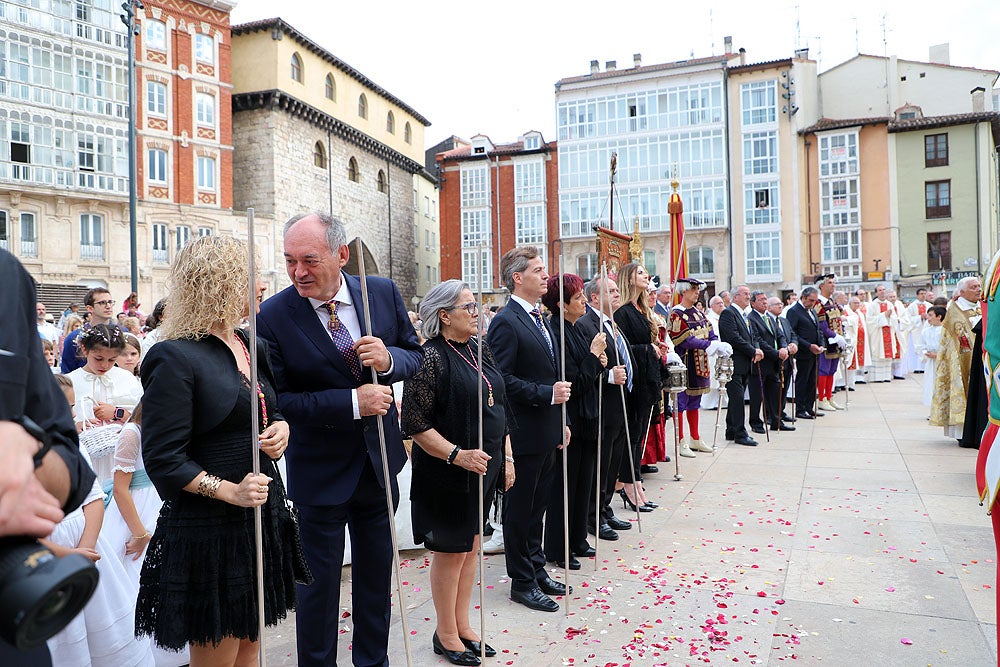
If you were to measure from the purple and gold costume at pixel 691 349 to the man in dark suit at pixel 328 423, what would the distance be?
6.16 meters

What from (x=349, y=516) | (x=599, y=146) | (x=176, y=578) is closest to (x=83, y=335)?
(x=349, y=516)

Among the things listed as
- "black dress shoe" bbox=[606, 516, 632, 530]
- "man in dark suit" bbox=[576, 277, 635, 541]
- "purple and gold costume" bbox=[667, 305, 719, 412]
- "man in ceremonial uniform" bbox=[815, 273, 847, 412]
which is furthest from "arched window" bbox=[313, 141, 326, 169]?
"black dress shoe" bbox=[606, 516, 632, 530]

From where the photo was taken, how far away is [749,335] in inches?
381

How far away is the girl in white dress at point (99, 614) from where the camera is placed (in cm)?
281

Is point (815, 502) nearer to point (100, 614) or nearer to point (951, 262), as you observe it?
point (100, 614)

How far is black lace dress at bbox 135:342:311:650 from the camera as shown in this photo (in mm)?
2314

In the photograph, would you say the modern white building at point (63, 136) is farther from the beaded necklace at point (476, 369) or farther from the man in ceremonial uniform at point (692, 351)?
the beaded necklace at point (476, 369)

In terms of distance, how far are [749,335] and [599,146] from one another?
32625mm

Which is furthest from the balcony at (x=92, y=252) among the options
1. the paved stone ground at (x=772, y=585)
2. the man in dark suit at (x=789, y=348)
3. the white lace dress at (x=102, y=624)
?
the white lace dress at (x=102, y=624)

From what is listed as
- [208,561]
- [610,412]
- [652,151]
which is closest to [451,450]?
[208,561]

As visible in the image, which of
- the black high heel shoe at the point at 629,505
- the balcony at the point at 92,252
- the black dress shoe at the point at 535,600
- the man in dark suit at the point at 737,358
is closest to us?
the black dress shoe at the point at 535,600

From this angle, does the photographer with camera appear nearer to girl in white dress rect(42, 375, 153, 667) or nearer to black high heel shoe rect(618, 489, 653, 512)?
girl in white dress rect(42, 375, 153, 667)

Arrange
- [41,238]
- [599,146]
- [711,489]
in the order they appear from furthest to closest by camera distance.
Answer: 1. [599,146]
2. [41,238]
3. [711,489]

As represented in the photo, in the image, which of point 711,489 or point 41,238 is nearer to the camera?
point 711,489
